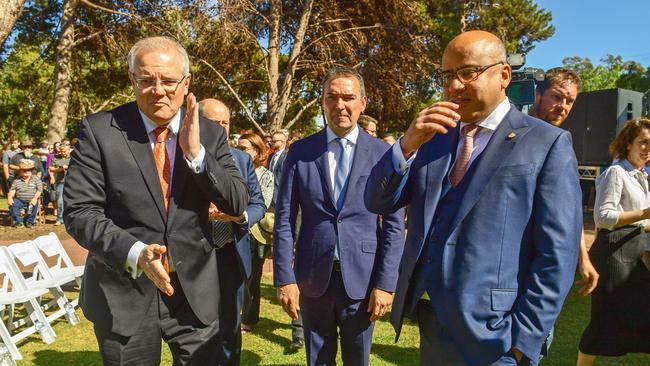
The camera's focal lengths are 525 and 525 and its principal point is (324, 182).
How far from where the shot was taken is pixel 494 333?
2082 millimetres


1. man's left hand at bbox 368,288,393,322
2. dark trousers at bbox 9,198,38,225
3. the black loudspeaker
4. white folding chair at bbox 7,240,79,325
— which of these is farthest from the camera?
the black loudspeaker

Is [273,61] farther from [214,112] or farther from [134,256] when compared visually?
[134,256]

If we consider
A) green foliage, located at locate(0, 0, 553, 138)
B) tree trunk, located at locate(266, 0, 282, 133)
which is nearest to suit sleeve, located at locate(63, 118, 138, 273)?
green foliage, located at locate(0, 0, 553, 138)

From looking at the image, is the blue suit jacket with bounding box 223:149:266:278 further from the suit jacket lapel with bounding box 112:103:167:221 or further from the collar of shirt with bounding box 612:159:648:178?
the collar of shirt with bounding box 612:159:648:178

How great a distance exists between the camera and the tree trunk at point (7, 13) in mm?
10673

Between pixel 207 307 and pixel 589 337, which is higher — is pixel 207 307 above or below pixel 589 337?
above

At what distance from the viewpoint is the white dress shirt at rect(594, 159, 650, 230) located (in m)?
4.00

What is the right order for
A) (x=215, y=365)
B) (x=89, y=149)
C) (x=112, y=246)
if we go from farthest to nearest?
(x=215, y=365) < (x=89, y=149) < (x=112, y=246)

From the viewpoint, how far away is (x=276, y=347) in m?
5.57

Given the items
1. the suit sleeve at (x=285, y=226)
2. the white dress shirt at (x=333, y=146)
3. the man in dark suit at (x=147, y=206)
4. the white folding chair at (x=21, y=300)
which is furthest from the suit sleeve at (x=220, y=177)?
the white folding chair at (x=21, y=300)

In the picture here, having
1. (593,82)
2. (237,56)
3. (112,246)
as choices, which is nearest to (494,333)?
(112,246)

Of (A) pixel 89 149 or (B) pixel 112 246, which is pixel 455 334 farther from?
(A) pixel 89 149

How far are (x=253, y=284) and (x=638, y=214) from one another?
154 inches

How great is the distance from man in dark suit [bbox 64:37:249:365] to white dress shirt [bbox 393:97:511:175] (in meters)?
0.83
